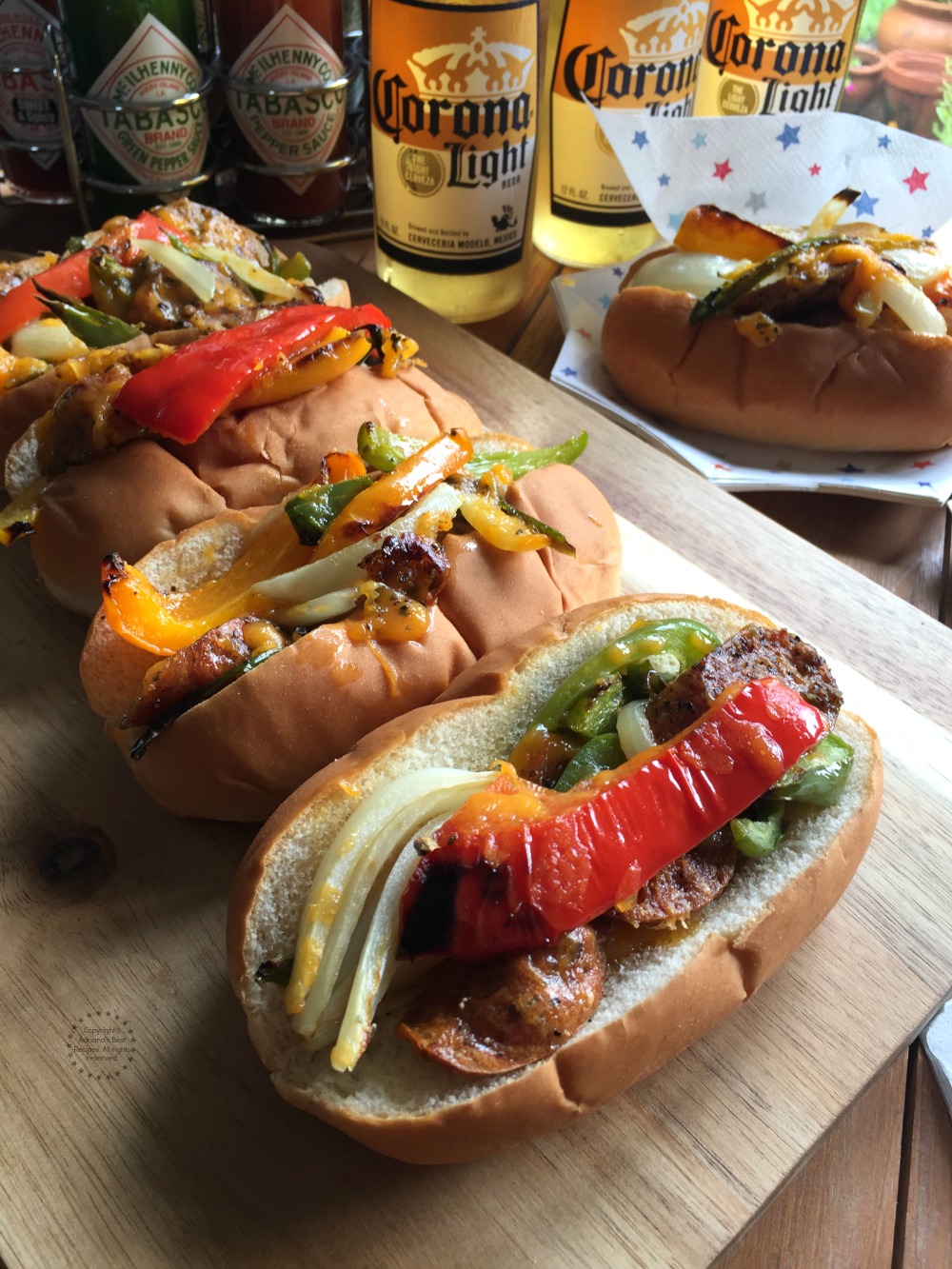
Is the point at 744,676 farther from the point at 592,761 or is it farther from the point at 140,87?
the point at 140,87

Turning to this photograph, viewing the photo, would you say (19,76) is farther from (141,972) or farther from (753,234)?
(141,972)

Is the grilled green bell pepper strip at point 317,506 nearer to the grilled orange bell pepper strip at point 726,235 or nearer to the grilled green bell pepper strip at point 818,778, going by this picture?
the grilled green bell pepper strip at point 818,778

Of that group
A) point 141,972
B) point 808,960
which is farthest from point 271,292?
point 808,960

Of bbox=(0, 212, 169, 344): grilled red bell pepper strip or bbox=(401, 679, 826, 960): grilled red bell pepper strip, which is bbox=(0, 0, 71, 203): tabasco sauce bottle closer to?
bbox=(0, 212, 169, 344): grilled red bell pepper strip

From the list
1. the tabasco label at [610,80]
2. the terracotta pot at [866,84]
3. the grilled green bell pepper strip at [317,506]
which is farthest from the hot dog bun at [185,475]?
the terracotta pot at [866,84]

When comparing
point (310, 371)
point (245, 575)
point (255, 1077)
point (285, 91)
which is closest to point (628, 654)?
point (245, 575)
